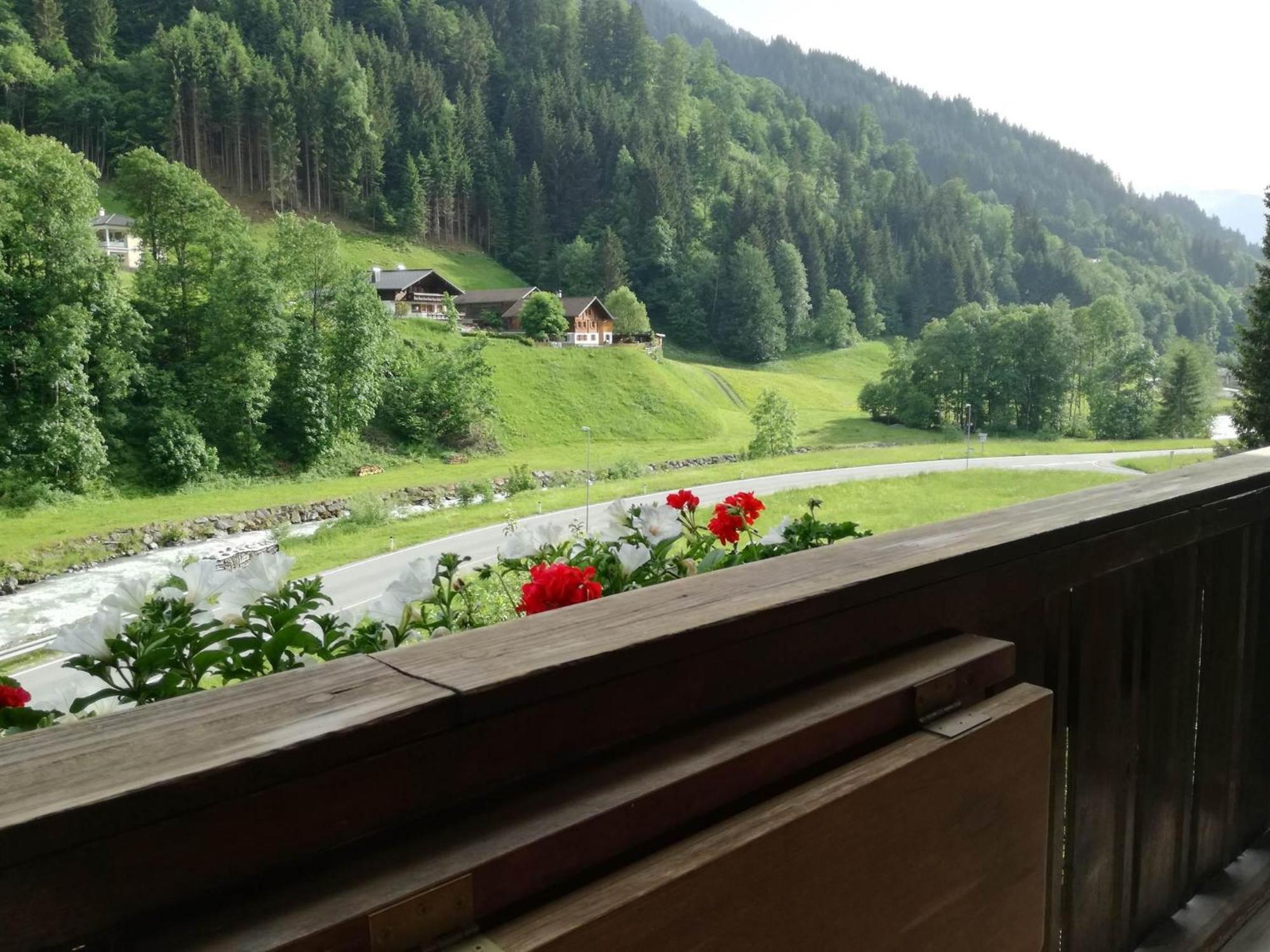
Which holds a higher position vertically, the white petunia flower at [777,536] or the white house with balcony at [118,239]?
the white house with balcony at [118,239]

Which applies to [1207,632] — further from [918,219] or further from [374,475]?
[918,219]

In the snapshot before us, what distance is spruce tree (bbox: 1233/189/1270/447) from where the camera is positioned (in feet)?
7.04

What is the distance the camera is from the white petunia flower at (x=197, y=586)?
0.64 m

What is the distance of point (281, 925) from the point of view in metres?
0.29

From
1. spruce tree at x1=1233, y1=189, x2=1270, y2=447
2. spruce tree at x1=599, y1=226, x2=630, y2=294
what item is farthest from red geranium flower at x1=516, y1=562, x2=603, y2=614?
spruce tree at x1=599, y1=226, x2=630, y2=294

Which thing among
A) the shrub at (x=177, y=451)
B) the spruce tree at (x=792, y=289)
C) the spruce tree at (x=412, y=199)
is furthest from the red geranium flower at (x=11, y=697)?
the spruce tree at (x=792, y=289)

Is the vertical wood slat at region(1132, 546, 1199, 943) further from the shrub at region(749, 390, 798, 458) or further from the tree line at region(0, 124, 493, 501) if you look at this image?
the tree line at region(0, 124, 493, 501)

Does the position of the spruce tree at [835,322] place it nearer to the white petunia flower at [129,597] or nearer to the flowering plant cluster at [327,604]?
the flowering plant cluster at [327,604]

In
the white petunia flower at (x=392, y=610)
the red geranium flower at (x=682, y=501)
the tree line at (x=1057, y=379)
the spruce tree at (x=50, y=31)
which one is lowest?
the white petunia flower at (x=392, y=610)

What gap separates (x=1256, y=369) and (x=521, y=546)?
7.37ft

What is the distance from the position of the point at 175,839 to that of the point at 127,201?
131 inches

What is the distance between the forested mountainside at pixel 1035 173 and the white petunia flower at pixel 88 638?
321cm

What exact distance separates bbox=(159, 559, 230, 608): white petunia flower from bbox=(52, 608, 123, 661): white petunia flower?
0.06 meters

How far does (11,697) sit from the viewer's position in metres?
0.52
